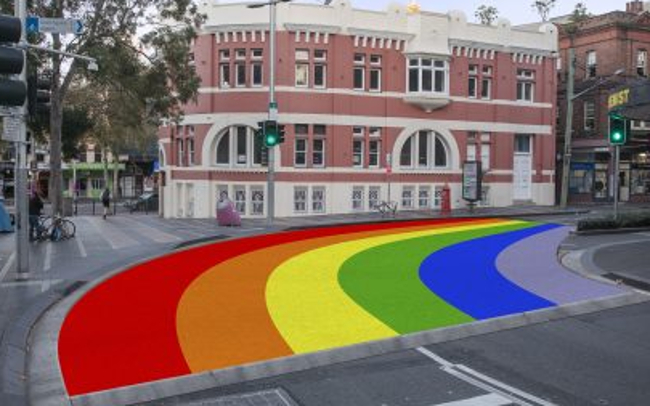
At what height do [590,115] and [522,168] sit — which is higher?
[590,115]

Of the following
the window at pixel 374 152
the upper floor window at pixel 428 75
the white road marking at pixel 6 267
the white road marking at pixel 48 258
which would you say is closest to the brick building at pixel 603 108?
the upper floor window at pixel 428 75

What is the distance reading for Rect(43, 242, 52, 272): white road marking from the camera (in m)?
16.1

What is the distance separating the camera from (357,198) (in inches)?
1380

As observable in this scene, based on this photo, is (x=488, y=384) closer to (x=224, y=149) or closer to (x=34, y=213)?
(x=34, y=213)

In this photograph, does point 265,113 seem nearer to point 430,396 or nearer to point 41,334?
point 41,334

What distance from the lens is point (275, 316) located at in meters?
10.8

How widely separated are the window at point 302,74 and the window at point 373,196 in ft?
19.0

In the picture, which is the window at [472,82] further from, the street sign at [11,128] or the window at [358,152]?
the street sign at [11,128]

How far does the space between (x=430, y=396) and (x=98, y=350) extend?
4074mm

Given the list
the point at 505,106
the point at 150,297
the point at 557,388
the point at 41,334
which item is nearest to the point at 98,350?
the point at 41,334

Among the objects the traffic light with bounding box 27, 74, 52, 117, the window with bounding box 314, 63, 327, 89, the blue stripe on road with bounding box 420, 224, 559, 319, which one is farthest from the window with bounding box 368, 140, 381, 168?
the traffic light with bounding box 27, 74, 52, 117

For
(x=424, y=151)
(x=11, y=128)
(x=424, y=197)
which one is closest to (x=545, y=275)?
(x=11, y=128)

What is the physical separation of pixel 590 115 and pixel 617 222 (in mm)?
26028

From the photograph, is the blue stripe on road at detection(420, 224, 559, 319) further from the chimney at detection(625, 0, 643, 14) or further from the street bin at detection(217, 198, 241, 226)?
the chimney at detection(625, 0, 643, 14)
